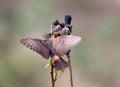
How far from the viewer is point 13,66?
380cm

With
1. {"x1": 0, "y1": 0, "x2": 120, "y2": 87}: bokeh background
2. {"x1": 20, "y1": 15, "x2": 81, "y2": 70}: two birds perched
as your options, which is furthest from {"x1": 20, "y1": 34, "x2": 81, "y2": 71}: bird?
{"x1": 0, "y1": 0, "x2": 120, "y2": 87}: bokeh background

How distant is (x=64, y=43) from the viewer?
0.75 meters

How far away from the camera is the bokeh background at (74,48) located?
380 centimetres

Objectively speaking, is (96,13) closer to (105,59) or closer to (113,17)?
(113,17)

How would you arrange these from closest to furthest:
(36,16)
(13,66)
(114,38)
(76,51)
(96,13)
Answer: (13,66) → (76,51) → (114,38) → (36,16) → (96,13)

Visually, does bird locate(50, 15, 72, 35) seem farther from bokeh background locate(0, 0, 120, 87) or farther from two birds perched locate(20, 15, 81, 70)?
bokeh background locate(0, 0, 120, 87)

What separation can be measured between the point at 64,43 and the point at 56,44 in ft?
0.06

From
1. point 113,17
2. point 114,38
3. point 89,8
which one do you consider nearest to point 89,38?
point 114,38

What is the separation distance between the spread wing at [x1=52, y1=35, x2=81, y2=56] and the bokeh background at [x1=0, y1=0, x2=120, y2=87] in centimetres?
259

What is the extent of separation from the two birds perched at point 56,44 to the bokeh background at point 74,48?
2564mm

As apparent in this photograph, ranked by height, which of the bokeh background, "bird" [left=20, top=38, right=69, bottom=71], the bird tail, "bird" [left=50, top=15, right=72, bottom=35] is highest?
"bird" [left=50, top=15, right=72, bottom=35]

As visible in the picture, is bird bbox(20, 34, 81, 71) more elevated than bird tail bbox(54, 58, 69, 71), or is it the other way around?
bird bbox(20, 34, 81, 71)

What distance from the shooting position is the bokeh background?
380 cm

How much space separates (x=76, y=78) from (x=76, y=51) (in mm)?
346
